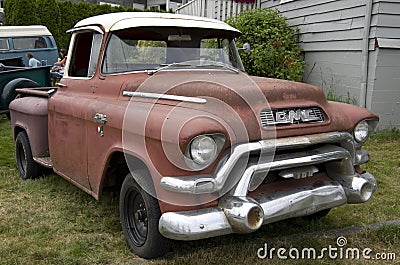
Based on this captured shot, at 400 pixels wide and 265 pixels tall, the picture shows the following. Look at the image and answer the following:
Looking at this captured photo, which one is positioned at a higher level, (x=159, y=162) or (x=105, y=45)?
(x=105, y=45)

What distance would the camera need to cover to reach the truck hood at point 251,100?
3002 millimetres

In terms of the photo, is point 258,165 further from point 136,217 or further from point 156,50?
point 156,50

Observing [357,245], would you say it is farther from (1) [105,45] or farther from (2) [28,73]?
(2) [28,73]

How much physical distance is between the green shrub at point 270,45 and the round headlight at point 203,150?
5.97 metres

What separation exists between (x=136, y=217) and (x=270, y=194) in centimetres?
104

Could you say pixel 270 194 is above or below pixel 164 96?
below

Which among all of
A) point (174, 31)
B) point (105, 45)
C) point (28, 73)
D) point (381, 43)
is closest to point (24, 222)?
point (105, 45)

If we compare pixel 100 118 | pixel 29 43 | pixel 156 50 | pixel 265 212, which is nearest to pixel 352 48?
pixel 156 50

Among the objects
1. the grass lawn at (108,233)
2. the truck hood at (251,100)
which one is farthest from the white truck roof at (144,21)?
the grass lawn at (108,233)

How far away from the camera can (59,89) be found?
4.71m

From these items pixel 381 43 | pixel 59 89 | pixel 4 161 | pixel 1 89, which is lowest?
pixel 4 161

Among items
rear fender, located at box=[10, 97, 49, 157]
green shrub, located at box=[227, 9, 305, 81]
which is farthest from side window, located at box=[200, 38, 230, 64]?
green shrub, located at box=[227, 9, 305, 81]

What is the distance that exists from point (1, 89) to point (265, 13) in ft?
19.4

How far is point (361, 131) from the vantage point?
11.9 feet
